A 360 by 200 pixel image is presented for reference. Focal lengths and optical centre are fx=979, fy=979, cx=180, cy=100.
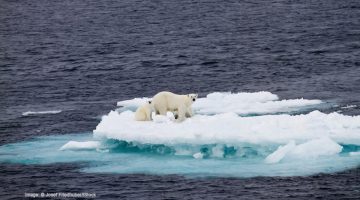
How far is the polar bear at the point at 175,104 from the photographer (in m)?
44.4

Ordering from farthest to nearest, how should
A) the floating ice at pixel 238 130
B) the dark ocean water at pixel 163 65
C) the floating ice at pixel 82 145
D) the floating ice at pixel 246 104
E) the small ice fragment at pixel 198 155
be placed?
1. the floating ice at pixel 246 104
2. the floating ice at pixel 82 145
3. the small ice fragment at pixel 198 155
4. the floating ice at pixel 238 130
5. the dark ocean water at pixel 163 65

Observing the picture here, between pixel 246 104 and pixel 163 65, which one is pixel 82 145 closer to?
pixel 246 104

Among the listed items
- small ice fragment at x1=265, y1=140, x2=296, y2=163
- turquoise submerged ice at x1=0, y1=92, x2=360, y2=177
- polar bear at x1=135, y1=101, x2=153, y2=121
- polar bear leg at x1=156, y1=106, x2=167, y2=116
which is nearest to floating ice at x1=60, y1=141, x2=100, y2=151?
turquoise submerged ice at x1=0, y1=92, x2=360, y2=177

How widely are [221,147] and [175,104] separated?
4.08m

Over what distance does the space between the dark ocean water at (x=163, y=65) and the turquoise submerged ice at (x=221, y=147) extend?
106cm

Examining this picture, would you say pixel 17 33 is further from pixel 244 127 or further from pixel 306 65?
pixel 244 127

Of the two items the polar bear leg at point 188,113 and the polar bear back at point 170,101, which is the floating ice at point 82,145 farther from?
the polar bear leg at point 188,113

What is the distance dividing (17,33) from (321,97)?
61204mm

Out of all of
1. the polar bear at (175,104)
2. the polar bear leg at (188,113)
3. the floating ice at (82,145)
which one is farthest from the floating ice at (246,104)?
the floating ice at (82,145)

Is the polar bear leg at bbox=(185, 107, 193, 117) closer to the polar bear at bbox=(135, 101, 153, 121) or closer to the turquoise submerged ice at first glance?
the turquoise submerged ice

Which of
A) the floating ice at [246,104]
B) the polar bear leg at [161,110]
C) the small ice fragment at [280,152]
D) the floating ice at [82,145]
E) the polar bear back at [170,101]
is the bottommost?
the small ice fragment at [280,152]

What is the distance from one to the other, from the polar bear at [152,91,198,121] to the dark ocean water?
4.80m

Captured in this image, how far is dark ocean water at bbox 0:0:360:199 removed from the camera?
3972 centimetres

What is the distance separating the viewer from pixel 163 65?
80312mm
